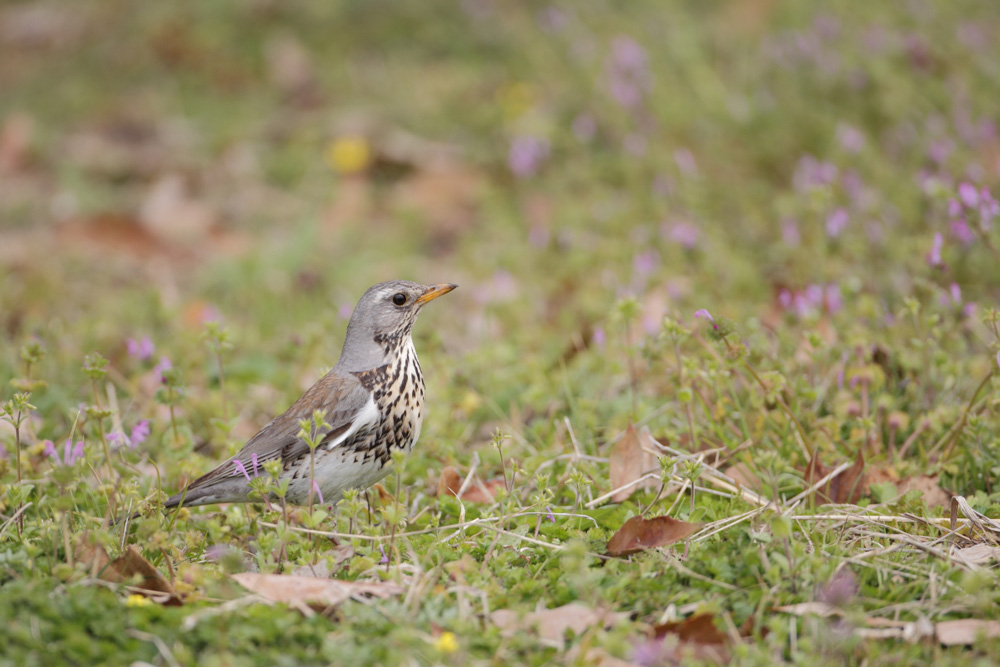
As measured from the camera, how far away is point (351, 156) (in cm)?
959

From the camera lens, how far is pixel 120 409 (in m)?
5.64

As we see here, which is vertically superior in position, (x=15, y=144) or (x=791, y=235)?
(x=15, y=144)

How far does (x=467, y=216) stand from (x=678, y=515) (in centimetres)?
529

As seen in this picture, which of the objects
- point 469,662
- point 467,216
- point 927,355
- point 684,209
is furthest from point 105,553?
point 467,216

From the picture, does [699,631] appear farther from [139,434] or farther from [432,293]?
[139,434]

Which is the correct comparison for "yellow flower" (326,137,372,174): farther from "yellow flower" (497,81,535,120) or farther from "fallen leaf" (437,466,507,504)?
"fallen leaf" (437,466,507,504)

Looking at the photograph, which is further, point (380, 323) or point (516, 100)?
point (516, 100)

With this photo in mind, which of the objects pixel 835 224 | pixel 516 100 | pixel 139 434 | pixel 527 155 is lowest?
pixel 139 434

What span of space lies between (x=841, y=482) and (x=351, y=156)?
642 cm

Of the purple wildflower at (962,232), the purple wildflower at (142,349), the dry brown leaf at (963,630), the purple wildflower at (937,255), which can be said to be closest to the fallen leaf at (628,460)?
the dry brown leaf at (963,630)

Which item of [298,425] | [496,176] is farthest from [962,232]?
[496,176]

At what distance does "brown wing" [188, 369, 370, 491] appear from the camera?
14.2ft

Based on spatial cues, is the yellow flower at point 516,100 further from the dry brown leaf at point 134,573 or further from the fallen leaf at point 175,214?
the dry brown leaf at point 134,573

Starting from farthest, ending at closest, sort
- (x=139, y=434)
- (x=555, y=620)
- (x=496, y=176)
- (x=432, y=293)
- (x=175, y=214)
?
1. (x=496, y=176)
2. (x=175, y=214)
3. (x=432, y=293)
4. (x=139, y=434)
5. (x=555, y=620)
